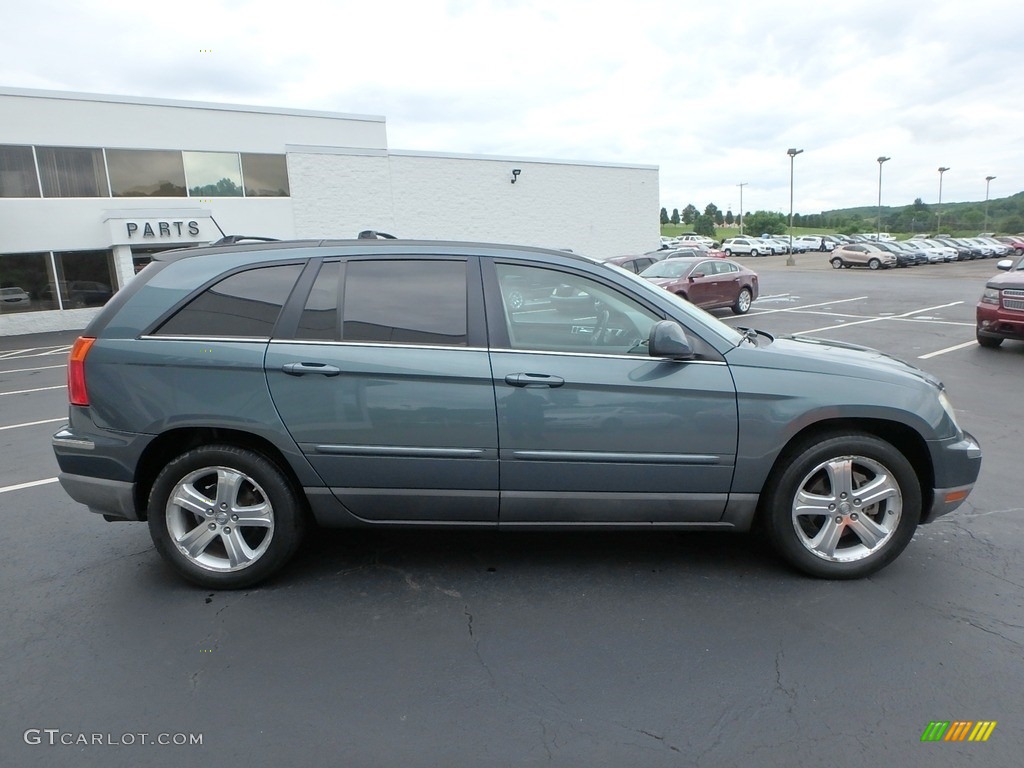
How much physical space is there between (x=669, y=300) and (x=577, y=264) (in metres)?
0.52

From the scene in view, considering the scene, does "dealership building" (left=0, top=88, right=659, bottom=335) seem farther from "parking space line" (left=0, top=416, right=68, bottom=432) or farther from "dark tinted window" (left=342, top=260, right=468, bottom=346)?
"dark tinted window" (left=342, top=260, right=468, bottom=346)

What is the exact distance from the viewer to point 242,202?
24.0 m

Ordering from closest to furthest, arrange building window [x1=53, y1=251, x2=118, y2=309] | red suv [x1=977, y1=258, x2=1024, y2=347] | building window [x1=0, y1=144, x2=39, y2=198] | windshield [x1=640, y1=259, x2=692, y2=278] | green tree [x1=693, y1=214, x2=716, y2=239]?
red suv [x1=977, y1=258, x2=1024, y2=347]
windshield [x1=640, y1=259, x2=692, y2=278]
building window [x1=0, y1=144, x2=39, y2=198]
building window [x1=53, y1=251, x2=118, y2=309]
green tree [x1=693, y1=214, x2=716, y2=239]

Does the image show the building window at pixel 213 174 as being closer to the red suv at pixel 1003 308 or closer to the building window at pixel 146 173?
the building window at pixel 146 173

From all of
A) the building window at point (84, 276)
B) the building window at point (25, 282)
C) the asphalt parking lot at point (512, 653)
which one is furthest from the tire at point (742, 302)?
the building window at point (25, 282)

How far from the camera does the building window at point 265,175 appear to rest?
78.8 ft

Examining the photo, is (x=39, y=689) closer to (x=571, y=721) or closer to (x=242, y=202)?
(x=571, y=721)

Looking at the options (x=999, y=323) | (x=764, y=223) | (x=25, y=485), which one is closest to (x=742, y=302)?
(x=999, y=323)

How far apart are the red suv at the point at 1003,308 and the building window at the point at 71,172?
23.3 m

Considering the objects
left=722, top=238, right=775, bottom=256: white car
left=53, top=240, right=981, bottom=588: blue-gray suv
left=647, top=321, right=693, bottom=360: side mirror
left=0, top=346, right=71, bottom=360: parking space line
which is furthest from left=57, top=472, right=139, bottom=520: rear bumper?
left=722, top=238, right=775, bottom=256: white car

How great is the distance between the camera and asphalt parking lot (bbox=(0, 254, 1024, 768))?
2502 mm

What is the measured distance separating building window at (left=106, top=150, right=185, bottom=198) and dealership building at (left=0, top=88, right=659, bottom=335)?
0.04 metres

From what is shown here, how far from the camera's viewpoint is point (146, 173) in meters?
22.3

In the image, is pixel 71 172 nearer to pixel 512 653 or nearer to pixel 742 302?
pixel 742 302
